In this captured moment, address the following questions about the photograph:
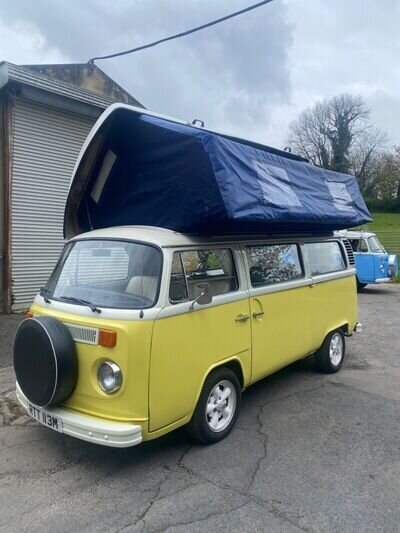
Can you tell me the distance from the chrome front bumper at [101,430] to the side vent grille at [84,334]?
578 mm

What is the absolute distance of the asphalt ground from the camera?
2.95 metres

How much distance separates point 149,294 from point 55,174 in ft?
22.7

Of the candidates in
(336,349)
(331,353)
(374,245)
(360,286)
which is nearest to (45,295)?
(331,353)

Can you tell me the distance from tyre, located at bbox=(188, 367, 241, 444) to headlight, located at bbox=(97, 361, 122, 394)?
0.87m

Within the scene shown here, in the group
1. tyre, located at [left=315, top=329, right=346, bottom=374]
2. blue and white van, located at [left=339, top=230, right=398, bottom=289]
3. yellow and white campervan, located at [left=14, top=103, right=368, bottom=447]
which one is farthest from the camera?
blue and white van, located at [left=339, top=230, right=398, bottom=289]

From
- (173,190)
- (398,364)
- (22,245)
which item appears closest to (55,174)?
(22,245)

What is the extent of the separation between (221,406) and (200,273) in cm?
125

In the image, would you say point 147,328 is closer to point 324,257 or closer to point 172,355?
point 172,355

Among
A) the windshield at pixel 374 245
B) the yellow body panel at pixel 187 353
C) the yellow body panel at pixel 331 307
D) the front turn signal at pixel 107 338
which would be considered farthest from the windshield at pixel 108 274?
the windshield at pixel 374 245

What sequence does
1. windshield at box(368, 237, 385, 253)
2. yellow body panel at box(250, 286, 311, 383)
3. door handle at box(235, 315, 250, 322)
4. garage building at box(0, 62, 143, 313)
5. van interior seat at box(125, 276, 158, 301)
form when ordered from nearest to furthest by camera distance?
van interior seat at box(125, 276, 158, 301), door handle at box(235, 315, 250, 322), yellow body panel at box(250, 286, 311, 383), garage building at box(0, 62, 143, 313), windshield at box(368, 237, 385, 253)

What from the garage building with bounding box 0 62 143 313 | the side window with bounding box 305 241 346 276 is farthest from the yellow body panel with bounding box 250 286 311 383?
the garage building with bounding box 0 62 143 313

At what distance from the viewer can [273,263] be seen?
4980 mm

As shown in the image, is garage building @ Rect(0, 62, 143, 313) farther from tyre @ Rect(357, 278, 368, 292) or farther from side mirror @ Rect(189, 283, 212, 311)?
tyre @ Rect(357, 278, 368, 292)

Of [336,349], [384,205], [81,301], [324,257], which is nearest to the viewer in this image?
[81,301]
